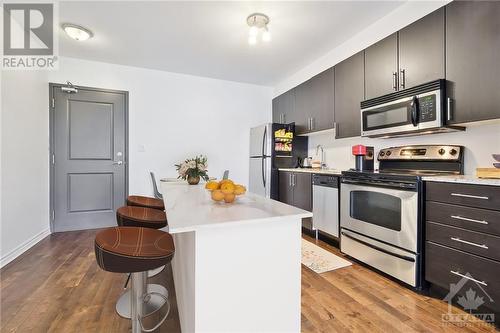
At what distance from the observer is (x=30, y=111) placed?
2.98 meters

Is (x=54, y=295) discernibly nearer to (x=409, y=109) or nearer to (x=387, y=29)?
(x=409, y=109)

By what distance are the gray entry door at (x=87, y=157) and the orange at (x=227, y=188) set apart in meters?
3.13

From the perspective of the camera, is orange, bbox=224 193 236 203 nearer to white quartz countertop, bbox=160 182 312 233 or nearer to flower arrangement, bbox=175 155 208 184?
white quartz countertop, bbox=160 182 312 233

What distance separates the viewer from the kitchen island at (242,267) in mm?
958

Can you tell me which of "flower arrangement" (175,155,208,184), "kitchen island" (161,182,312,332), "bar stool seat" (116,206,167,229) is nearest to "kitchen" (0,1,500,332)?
"kitchen island" (161,182,312,332)

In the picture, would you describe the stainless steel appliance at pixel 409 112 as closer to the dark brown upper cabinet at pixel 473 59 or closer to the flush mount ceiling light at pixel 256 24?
the dark brown upper cabinet at pixel 473 59

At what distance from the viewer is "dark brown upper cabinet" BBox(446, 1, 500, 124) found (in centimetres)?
171

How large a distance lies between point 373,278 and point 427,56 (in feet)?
6.56

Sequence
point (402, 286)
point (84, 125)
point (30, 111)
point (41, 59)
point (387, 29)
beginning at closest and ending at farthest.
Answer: point (402, 286) < point (387, 29) < point (30, 111) < point (41, 59) < point (84, 125)

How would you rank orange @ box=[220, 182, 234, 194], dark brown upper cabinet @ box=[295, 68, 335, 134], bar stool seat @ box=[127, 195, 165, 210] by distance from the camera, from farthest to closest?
dark brown upper cabinet @ box=[295, 68, 335, 134] < bar stool seat @ box=[127, 195, 165, 210] < orange @ box=[220, 182, 234, 194]

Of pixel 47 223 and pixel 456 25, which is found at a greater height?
pixel 456 25

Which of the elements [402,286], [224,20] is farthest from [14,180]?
[402,286]

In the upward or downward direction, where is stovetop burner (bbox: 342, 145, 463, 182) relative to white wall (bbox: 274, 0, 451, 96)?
downward

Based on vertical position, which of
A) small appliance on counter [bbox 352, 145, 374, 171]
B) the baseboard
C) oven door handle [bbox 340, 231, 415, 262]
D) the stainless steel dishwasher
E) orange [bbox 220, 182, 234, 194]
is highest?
small appliance on counter [bbox 352, 145, 374, 171]
